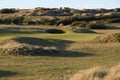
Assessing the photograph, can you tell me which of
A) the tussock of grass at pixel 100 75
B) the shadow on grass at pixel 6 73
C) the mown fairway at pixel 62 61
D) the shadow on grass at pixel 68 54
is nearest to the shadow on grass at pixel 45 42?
the mown fairway at pixel 62 61

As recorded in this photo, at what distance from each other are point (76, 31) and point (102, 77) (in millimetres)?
29821

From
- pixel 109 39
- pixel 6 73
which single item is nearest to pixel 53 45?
pixel 109 39

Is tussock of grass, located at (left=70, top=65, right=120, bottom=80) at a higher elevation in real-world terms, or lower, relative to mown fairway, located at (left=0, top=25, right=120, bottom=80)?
higher

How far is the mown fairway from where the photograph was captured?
1772 centimetres

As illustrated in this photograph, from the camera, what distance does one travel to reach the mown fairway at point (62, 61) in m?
17.7

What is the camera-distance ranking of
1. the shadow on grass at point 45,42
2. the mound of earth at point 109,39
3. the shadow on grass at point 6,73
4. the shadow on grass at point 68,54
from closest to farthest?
the shadow on grass at point 6,73
the shadow on grass at point 68,54
the shadow on grass at point 45,42
the mound of earth at point 109,39

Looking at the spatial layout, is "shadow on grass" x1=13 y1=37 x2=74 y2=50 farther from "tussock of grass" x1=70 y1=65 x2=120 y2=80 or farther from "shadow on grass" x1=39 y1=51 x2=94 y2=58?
"tussock of grass" x1=70 y1=65 x2=120 y2=80

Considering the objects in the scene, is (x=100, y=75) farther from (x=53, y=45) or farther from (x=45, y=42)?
(x=45, y=42)

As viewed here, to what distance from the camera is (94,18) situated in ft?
244

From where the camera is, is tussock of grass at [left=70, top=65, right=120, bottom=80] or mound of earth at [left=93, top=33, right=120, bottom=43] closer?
tussock of grass at [left=70, top=65, right=120, bottom=80]

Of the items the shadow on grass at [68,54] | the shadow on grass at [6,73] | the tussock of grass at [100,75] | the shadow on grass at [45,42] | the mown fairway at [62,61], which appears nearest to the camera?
the tussock of grass at [100,75]

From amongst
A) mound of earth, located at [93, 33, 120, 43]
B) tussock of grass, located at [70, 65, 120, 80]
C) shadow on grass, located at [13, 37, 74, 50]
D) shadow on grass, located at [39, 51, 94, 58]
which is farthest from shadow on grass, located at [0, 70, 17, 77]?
mound of earth, located at [93, 33, 120, 43]

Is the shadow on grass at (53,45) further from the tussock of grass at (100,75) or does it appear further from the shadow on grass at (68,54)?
the tussock of grass at (100,75)

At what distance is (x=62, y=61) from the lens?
22734 millimetres
